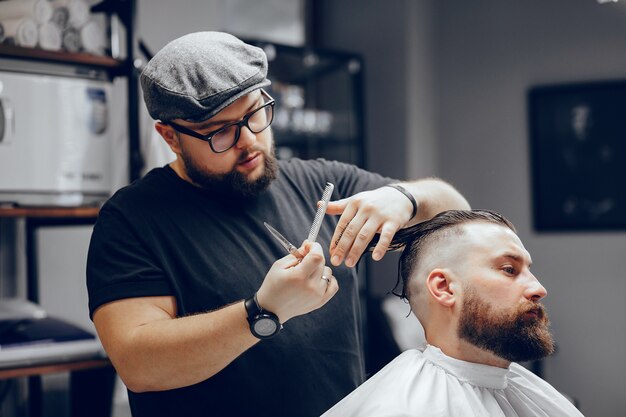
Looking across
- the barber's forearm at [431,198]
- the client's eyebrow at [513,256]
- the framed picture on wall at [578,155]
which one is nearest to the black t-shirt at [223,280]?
the barber's forearm at [431,198]

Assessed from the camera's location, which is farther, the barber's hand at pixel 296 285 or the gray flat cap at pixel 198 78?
the gray flat cap at pixel 198 78

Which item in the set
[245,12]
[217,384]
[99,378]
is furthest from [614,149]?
[217,384]

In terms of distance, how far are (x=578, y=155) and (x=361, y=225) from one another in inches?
138

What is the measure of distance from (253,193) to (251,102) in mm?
201

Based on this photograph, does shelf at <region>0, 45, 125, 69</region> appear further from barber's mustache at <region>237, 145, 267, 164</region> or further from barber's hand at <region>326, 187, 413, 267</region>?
barber's hand at <region>326, 187, 413, 267</region>

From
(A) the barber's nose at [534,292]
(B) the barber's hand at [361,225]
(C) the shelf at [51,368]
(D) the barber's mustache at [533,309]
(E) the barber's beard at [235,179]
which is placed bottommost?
(C) the shelf at [51,368]

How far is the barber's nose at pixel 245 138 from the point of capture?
1.58 meters

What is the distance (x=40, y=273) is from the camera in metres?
2.99

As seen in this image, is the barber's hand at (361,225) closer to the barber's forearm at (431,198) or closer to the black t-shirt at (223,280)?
the barber's forearm at (431,198)

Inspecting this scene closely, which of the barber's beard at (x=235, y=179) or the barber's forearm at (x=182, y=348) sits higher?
the barber's beard at (x=235, y=179)

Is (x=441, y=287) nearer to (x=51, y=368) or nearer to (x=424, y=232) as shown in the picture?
(x=424, y=232)

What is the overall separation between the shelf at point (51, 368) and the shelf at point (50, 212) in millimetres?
485

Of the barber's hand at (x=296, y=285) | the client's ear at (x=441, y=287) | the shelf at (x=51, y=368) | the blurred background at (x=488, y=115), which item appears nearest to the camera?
the barber's hand at (x=296, y=285)

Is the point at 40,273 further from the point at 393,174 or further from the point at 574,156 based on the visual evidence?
the point at 574,156
